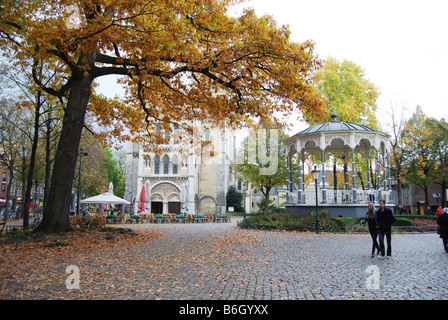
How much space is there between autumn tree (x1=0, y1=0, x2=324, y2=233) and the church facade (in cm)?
3224

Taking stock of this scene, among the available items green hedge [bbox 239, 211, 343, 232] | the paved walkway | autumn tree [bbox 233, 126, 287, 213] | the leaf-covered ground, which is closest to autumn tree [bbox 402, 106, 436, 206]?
autumn tree [bbox 233, 126, 287, 213]

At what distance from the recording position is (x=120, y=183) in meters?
66.5

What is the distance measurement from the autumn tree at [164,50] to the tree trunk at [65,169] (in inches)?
1.5

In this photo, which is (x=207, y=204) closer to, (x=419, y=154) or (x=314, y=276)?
(x=419, y=154)

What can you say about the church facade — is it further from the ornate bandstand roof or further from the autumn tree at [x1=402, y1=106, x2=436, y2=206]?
the ornate bandstand roof

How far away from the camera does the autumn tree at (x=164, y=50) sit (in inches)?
428

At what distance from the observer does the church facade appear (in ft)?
156

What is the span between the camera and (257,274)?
7.18 metres

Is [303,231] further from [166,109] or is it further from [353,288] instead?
[353,288]

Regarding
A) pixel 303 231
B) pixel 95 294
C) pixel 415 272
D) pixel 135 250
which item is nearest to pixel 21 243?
pixel 135 250

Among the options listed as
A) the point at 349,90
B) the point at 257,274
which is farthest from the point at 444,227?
the point at 349,90

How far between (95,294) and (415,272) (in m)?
6.93

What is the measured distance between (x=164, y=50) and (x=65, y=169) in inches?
244

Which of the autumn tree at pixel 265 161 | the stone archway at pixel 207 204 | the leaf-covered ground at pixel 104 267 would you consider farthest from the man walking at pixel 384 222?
the stone archway at pixel 207 204
